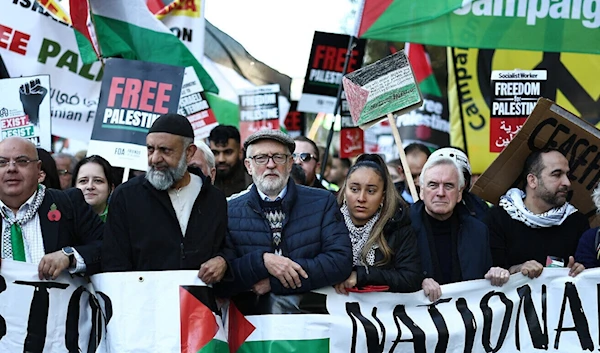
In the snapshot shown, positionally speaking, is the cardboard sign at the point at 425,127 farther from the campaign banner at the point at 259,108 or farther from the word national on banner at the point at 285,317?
the word national on banner at the point at 285,317

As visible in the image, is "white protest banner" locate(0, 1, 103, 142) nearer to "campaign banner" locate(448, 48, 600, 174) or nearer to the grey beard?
"campaign banner" locate(448, 48, 600, 174)

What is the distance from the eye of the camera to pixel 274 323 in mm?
5730

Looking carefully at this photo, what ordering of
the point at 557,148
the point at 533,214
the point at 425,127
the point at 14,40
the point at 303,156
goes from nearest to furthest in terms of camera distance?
the point at 533,214, the point at 557,148, the point at 303,156, the point at 14,40, the point at 425,127

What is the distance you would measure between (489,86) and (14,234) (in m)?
6.59

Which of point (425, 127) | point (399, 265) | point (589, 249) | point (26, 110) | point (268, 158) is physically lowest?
point (399, 265)

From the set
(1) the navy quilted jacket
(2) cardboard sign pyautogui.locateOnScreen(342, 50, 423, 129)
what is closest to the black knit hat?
(1) the navy quilted jacket

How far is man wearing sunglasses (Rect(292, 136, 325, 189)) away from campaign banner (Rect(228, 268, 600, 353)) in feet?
7.44

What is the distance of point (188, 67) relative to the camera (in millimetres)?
9766

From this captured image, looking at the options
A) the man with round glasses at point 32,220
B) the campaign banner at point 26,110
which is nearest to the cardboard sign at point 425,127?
the campaign banner at point 26,110

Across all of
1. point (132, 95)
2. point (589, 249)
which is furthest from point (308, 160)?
point (589, 249)

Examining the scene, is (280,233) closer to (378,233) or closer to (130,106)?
(378,233)

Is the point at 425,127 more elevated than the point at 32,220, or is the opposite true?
the point at 425,127

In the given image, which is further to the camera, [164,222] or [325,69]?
[325,69]

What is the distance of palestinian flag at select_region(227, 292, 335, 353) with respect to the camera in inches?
226
